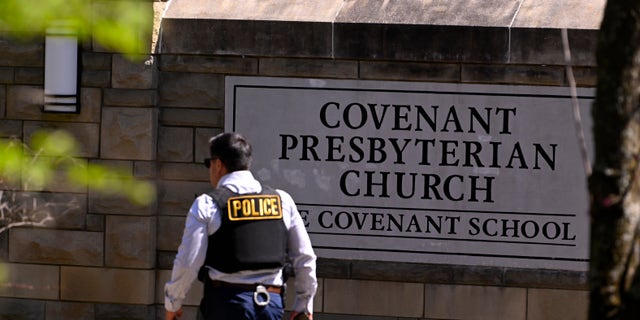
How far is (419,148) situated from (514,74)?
2.81 ft

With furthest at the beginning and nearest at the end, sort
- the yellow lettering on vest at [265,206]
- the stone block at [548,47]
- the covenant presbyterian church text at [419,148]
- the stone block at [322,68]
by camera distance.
Result: the stone block at [322,68]
the covenant presbyterian church text at [419,148]
the stone block at [548,47]
the yellow lettering on vest at [265,206]

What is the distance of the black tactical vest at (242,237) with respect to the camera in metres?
6.16

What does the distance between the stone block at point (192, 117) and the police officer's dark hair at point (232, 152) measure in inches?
121

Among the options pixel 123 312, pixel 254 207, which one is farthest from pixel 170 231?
pixel 254 207

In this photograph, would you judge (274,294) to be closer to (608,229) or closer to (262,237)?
(262,237)

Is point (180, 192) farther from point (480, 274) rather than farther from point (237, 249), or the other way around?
point (237, 249)

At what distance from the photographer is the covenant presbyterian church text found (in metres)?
9.13

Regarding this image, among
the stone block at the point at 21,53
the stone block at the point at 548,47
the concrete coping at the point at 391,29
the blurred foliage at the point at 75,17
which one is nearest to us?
the blurred foliage at the point at 75,17

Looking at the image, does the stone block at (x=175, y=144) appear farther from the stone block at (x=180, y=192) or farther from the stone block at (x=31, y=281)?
the stone block at (x=31, y=281)

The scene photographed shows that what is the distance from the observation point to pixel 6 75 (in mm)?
9516

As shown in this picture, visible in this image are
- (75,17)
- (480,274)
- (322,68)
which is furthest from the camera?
(322,68)

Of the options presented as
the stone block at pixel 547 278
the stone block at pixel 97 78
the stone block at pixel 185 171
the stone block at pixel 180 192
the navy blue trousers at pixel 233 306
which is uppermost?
the stone block at pixel 97 78

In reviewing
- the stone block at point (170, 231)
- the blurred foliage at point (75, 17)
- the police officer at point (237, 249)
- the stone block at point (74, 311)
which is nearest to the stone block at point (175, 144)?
the stone block at point (170, 231)

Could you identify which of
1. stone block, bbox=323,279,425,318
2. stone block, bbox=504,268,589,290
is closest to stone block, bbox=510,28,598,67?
stone block, bbox=504,268,589,290
